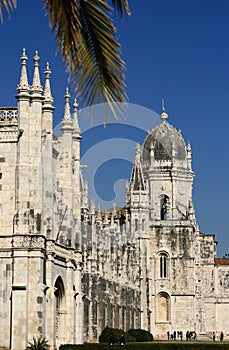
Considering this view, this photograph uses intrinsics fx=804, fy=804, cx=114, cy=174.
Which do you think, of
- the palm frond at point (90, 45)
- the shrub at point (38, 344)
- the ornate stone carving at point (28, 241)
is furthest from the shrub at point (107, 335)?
the palm frond at point (90, 45)

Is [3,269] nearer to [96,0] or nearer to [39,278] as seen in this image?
[39,278]

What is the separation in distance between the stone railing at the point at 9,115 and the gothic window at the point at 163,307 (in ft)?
170

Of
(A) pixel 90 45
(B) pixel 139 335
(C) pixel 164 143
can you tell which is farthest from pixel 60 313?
(C) pixel 164 143

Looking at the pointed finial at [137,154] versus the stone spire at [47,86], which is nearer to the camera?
the stone spire at [47,86]

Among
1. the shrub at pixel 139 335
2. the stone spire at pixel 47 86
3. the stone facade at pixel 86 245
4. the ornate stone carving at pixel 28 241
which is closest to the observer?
the ornate stone carving at pixel 28 241

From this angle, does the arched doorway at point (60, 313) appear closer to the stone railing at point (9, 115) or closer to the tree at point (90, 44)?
the stone railing at point (9, 115)

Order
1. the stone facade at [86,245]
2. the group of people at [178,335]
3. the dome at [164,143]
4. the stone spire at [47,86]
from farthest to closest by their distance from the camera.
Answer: the dome at [164,143]
the group of people at [178,335]
the stone spire at [47,86]
the stone facade at [86,245]

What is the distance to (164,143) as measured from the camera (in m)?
96.7

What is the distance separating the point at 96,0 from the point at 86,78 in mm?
1043

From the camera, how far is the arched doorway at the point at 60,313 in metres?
44.8

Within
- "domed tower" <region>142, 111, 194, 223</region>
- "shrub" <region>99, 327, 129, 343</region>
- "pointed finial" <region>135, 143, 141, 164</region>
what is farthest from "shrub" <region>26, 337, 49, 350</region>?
"domed tower" <region>142, 111, 194, 223</region>

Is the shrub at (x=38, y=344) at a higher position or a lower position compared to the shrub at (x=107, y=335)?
lower

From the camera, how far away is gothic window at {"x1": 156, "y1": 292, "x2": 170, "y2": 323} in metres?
89.4

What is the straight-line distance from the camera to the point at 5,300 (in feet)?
129
